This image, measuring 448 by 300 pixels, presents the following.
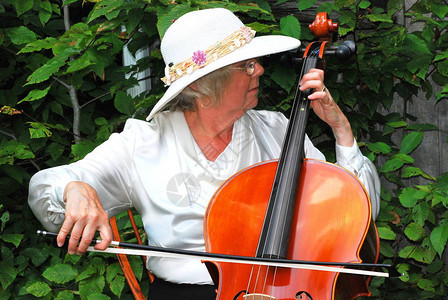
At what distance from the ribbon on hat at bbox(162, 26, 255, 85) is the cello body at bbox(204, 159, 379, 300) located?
31cm

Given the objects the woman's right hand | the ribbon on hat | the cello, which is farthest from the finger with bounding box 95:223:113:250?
the ribbon on hat

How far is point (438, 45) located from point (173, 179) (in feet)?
4.13

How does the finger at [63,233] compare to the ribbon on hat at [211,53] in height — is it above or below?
below

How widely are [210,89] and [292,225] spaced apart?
473 mm

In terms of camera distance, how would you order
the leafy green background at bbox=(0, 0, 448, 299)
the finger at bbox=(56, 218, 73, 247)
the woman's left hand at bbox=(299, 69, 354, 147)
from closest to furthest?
1. the finger at bbox=(56, 218, 73, 247)
2. the woman's left hand at bbox=(299, 69, 354, 147)
3. the leafy green background at bbox=(0, 0, 448, 299)

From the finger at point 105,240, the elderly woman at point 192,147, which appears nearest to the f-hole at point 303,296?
the elderly woman at point 192,147

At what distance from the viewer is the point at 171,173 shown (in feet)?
5.99

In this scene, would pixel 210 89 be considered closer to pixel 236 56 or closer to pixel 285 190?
pixel 236 56

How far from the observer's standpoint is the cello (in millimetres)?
1469

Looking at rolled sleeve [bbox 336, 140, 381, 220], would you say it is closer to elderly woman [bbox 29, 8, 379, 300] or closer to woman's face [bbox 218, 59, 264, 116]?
elderly woman [bbox 29, 8, 379, 300]

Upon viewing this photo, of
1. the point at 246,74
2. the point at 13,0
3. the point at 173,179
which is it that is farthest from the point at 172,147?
the point at 13,0

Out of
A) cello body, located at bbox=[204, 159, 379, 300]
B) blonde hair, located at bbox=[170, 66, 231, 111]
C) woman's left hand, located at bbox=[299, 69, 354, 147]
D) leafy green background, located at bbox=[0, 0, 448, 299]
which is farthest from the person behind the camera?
leafy green background, located at bbox=[0, 0, 448, 299]

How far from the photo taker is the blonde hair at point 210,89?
180 cm

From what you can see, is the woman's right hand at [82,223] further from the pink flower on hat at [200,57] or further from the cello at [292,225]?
the pink flower on hat at [200,57]
